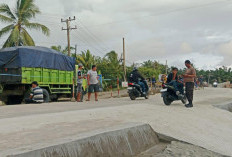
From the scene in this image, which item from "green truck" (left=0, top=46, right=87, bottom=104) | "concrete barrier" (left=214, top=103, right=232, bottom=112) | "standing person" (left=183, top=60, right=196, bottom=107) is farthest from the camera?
"green truck" (left=0, top=46, right=87, bottom=104)

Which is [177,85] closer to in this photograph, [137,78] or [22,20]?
[137,78]

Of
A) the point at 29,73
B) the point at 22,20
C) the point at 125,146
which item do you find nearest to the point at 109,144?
the point at 125,146

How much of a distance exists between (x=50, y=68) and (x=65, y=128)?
9.97 m

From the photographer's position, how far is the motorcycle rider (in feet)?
39.8

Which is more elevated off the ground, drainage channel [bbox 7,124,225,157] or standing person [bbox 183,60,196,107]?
standing person [bbox 183,60,196,107]

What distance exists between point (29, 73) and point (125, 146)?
370 inches

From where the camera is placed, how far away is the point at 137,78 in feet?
40.1

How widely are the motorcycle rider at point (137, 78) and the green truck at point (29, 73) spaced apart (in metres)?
3.63

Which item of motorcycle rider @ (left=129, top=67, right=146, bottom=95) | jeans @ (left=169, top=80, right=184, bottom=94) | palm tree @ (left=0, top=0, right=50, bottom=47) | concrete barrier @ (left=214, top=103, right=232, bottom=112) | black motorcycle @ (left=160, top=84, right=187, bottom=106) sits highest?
palm tree @ (left=0, top=0, right=50, bottom=47)

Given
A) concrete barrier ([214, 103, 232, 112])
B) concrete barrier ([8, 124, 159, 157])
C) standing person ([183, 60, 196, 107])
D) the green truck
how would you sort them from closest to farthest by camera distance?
concrete barrier ([8, 124, 159, 157]) → standing person ([183, 60, 196, 107]) → concrete barrier ([214, 103, 232, 112]) → the green truck

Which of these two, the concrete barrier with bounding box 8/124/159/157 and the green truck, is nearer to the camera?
the concrete barrier with bounding box 8/124/159/157

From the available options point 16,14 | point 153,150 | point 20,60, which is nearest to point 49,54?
point 20,60

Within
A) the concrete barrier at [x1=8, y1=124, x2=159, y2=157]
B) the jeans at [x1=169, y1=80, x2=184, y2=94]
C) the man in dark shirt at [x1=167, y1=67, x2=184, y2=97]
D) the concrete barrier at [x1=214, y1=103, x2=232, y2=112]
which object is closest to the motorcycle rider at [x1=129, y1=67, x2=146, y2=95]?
the man in dark shirt at [x1=167, y1=67, x2=184, y2=97]

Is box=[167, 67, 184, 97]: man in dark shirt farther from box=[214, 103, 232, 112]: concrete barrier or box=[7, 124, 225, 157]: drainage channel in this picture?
box=[7, 124, 225, 157]: drainage channel
